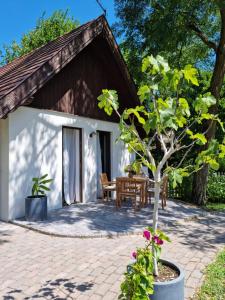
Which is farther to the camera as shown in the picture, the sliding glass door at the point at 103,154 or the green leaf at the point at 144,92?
the sliding glass door at the point at 103,154

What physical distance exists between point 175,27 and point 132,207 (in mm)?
5666

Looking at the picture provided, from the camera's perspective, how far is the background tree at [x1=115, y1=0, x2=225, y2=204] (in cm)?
928

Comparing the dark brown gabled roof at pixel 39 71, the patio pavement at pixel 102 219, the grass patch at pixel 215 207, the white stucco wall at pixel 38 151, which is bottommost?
the grass patch at pixel 215 207

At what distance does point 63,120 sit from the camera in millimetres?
8852

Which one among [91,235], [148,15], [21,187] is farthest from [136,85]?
[91,235]

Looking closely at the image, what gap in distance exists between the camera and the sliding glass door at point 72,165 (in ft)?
29.9

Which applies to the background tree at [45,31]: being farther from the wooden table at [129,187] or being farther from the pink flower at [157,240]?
the pink flower at [157,240]

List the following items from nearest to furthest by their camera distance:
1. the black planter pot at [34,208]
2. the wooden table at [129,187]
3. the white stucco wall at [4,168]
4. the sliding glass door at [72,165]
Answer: the black planter pot at [34,208]
the white stucco wall at [4,168]
the wooden table at [129,187]
the sliding glass door at [72,165]

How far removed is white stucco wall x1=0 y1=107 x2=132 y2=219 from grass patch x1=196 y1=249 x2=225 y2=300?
469 cm

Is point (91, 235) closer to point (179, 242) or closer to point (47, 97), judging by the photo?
point (179, 242)

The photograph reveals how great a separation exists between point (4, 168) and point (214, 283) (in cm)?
523

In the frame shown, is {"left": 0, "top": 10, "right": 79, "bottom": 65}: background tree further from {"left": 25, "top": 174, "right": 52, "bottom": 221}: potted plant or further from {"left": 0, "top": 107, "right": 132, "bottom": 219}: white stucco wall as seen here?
{"left": 25, "top": 174, "right": 52, "bottom": 221}: potted plant

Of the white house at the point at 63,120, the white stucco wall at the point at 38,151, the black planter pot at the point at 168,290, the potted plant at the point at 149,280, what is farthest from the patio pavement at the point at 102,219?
the black planter pot at the point at 168,290

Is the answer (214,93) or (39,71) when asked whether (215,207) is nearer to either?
(214,93)
